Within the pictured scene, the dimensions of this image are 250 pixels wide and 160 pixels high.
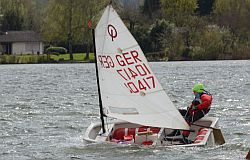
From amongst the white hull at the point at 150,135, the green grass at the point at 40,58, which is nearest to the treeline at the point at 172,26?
the green grass at the point at 40,58

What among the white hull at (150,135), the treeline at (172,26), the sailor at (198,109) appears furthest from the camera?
the treeline at (172,26)

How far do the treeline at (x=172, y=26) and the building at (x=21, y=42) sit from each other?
3377 mm

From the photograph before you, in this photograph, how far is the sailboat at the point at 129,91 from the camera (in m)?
18.2

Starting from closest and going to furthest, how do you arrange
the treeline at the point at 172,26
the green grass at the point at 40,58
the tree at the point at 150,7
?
1. the treeline at the point at 172,26
2. the green grass at the point at 40,58
3. the tree at the point at 150,7

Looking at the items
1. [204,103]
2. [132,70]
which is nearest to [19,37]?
[204,103]

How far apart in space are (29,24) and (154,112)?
84.4m

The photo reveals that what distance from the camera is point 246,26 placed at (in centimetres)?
8556

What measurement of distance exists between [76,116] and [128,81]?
33.9ft

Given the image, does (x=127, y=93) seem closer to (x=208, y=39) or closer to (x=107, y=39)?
(x=107, y=39)

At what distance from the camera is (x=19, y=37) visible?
3794 inches

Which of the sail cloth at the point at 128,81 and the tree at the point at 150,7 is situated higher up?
the tree at the point at 150,7

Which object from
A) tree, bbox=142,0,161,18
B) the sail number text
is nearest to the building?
tree, bbox=142,0,161,18

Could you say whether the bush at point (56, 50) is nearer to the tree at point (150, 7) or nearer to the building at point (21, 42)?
the building at point (21, 42)

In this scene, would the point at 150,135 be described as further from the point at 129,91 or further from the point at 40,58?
the point at 40,58
